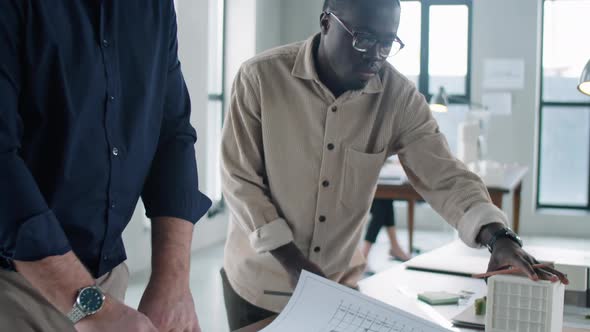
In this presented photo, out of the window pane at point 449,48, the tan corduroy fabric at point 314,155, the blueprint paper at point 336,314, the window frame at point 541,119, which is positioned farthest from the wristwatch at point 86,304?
the window frame at point 541,119

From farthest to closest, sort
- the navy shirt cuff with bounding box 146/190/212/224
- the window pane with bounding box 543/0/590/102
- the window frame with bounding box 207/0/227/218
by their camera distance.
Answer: the window pane with bounding box 543/0/590/102
the window frame with bounding box 207/0/227/218
the navy shirt cuff with bounding box 146/190/212/224

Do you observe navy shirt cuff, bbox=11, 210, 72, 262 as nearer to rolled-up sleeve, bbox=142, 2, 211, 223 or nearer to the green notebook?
rolled-up sleeve, bbox=142, 2, 211, 223

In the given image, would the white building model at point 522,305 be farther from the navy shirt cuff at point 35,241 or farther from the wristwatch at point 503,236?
the navy shirt cuff at point 35,241

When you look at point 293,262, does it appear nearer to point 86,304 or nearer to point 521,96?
point 86,304

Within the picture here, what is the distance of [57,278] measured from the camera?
0.92 metres

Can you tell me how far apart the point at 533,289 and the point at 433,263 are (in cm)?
82

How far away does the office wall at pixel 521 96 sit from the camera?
7.23 meters

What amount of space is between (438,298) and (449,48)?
627 cm

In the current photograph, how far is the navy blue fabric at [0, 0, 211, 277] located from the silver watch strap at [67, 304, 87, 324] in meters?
0.08

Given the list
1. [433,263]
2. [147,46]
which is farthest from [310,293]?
[433,263]

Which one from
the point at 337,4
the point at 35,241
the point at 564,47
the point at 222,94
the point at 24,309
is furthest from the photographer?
the point at 564,47


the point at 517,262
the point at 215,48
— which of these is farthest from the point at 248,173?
the point at 215,48

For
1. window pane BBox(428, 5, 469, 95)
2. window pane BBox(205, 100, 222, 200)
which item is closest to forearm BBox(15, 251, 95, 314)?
window pane BBox(205, 100, 222, 200)

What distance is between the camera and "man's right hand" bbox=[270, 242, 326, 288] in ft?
5.13
